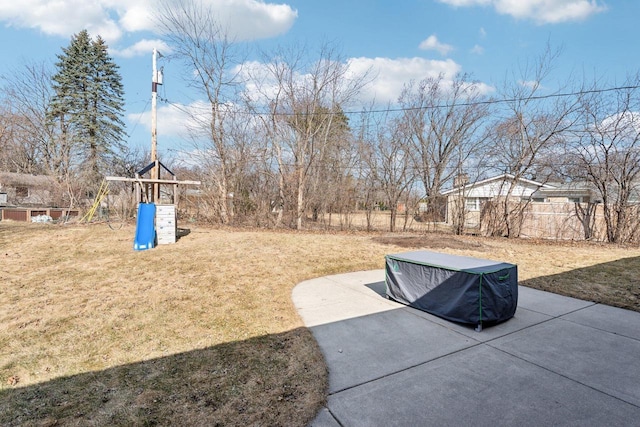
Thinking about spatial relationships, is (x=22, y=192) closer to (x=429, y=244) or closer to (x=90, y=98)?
(x=90, y=98)

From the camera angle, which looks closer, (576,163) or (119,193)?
(576,163)

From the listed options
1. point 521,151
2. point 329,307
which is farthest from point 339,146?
point 329,307

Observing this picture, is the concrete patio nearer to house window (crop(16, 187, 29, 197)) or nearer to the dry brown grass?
the dry brown grass

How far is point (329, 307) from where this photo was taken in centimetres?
439

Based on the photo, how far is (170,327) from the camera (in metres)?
3.59

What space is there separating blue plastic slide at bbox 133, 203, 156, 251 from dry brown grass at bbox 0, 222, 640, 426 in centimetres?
28

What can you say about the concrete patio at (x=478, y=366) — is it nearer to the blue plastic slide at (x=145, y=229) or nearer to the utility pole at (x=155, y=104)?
the blue plastic slide at (x=145, y=229)

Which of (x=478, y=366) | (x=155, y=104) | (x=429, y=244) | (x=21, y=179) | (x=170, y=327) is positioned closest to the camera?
(x=478, y=366)

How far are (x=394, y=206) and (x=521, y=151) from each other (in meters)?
5.67

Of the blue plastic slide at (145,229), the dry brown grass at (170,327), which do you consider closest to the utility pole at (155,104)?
the blue plastic slide at (145,229)

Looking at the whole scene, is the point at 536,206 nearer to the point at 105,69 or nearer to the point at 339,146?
the point at 339,146

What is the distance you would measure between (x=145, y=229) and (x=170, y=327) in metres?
5.03

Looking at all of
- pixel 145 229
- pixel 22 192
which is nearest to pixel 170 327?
pixel 145 229

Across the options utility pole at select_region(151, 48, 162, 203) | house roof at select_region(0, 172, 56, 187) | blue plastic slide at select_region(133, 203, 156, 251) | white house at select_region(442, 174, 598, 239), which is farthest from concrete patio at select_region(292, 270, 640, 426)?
house roof at select_region(0, 172, 56, 187)
